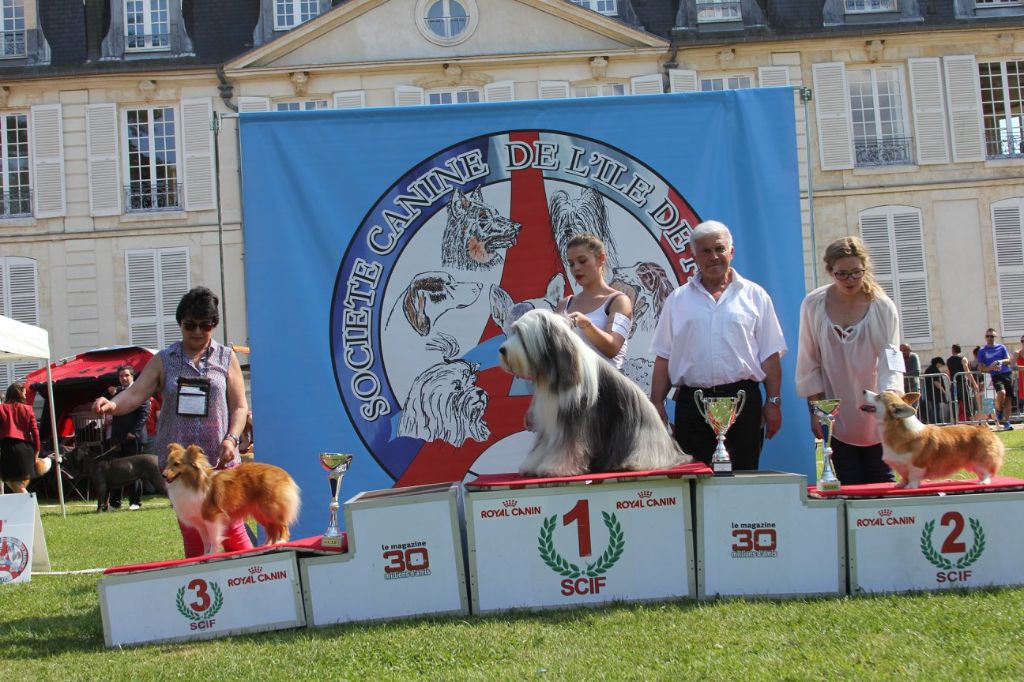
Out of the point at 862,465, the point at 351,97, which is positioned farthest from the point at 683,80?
the point at 862,465

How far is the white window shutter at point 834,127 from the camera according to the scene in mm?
20234

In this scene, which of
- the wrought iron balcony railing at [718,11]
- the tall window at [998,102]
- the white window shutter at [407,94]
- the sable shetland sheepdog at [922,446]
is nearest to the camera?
the sable shetland sheepdog at [922,446]

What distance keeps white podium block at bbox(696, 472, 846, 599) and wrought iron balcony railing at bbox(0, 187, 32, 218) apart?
1980cm

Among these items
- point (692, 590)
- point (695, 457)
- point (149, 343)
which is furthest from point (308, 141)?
point (149, 343)

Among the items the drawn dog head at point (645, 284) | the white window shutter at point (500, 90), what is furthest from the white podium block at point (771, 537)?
the white window shutter at point (500, 90)

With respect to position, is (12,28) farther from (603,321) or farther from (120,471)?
(603,321)

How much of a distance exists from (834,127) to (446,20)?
27.4 feet

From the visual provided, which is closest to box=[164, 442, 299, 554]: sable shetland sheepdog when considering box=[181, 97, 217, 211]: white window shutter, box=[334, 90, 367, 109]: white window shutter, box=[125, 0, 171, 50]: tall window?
box=[334, 90, 367, 109]: white window shutter

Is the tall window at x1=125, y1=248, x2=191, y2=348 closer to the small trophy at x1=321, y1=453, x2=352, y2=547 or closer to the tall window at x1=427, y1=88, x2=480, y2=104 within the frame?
the tall window at x1=427, y1=88, x2=480, y2=104

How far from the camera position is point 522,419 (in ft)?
17.6

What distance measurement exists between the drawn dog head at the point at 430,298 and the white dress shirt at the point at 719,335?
1.33 meters

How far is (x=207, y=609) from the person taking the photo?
12.8 ft

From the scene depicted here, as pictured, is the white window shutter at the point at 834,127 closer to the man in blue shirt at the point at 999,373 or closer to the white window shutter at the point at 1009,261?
the white window shutter at the point at 1009,261

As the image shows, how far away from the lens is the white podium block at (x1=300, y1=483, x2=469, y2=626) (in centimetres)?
394
